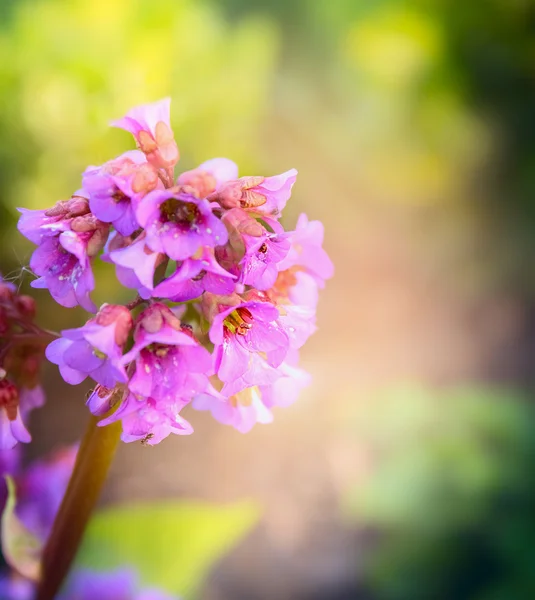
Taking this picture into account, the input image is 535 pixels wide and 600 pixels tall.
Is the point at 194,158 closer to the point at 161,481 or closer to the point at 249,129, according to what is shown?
the point at 249,129

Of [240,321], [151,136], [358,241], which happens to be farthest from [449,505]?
[151,136]

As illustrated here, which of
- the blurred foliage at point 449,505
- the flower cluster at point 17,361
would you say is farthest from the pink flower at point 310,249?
the blurred foliage at point 449,505

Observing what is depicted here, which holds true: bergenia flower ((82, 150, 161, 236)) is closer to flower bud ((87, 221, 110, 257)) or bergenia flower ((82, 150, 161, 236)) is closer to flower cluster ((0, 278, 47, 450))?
flower bud ((87, 221, 110, 257))

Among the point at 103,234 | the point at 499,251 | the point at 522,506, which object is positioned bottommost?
the point at 522,506

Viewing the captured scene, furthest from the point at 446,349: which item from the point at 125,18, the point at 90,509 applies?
the point at 90,509

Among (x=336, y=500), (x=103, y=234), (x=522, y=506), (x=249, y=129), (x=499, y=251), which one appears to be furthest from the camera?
(x=499, y=251)

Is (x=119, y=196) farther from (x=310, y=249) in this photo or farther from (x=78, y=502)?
(x=78, y=502)
